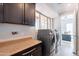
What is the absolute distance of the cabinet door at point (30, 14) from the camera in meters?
1.77

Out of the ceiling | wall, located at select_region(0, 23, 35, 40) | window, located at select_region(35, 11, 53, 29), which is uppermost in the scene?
the ceiling

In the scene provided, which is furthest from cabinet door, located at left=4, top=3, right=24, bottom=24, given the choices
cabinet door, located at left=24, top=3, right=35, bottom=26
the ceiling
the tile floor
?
the tile floor

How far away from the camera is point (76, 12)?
1.74 meters

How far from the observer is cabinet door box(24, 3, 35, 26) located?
5.82 ft

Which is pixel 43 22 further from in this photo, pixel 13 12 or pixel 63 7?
pixel 13 12

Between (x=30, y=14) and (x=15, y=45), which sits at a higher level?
(x=30, y=14)

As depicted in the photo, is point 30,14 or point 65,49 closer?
point 65,49

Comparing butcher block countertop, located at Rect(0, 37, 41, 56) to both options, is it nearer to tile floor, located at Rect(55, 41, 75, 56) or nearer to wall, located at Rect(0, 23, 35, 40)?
wall, located at Rect(0, 23, 35, 40)

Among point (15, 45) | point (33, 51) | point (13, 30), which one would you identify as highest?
point (13, 30)

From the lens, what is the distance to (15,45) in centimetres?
166

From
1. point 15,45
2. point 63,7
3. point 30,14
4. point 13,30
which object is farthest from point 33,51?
point 63,7

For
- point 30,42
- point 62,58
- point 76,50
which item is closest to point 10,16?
point 30,42

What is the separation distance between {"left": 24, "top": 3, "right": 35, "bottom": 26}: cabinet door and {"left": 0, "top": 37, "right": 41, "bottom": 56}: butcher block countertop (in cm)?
31

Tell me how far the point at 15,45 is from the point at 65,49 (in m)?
0.85
